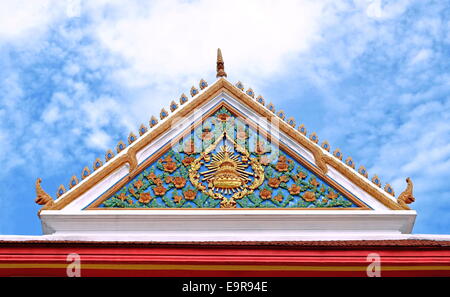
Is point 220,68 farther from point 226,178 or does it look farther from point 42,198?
point 42,198

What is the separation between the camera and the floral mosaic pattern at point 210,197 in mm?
6398

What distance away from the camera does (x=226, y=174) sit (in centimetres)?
665

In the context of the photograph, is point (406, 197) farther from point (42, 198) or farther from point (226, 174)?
point (42, 198)

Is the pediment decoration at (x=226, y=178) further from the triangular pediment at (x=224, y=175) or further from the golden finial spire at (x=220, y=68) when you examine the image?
the golden finial spire at (x=220, y=68)

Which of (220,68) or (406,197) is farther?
(220,68)

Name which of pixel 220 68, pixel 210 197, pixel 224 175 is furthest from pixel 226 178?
pixel 220 68

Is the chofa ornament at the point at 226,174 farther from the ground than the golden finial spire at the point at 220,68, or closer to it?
closer to it

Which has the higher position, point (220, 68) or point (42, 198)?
point (220, 68)

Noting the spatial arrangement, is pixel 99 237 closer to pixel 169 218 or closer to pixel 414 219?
pixel 169 218

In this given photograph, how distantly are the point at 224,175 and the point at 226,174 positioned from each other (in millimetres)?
24

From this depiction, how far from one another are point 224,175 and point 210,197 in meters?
0.33

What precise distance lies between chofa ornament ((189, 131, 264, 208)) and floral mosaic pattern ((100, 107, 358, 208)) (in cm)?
5

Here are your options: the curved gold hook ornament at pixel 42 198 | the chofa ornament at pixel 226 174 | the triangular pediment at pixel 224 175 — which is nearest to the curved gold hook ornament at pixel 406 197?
the triangular pediment at pixel 224 175
